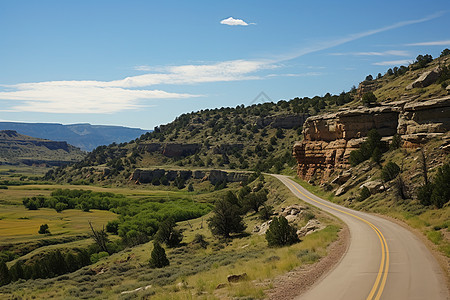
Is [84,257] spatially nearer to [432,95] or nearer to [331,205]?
[331,205]

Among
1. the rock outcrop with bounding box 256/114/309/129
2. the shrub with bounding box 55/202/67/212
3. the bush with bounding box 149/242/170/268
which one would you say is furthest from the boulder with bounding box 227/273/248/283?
the rock outcrop with bounding box 256/114/309/129

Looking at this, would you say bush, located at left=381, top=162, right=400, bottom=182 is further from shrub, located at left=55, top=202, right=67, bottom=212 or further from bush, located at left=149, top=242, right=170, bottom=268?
shrub, located at left=55, top=202, right=67, bottom=212

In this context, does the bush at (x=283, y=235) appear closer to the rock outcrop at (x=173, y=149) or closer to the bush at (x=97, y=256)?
the bush at (x=97, y=256)

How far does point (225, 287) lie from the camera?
61.2 ft

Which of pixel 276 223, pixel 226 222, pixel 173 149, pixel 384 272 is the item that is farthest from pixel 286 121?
pixel 384 272

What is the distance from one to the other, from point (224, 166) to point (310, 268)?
388 feet

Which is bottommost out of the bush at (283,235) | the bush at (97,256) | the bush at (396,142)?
the bush at (97,256)

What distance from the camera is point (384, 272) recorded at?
59.0 feet

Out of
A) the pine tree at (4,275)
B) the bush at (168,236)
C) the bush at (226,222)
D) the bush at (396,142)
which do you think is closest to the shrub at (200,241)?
the bush at (226,222)

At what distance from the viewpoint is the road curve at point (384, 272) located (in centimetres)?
1495

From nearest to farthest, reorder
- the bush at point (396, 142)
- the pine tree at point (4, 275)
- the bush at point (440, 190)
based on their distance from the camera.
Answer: the bush at point (440, 190) → the pine tree at point (4, 275) → the bush at point (396, 142)

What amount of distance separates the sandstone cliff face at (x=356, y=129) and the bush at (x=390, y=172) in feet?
21.1

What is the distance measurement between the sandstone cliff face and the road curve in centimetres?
2371

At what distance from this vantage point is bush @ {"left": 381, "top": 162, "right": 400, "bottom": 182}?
144ft
